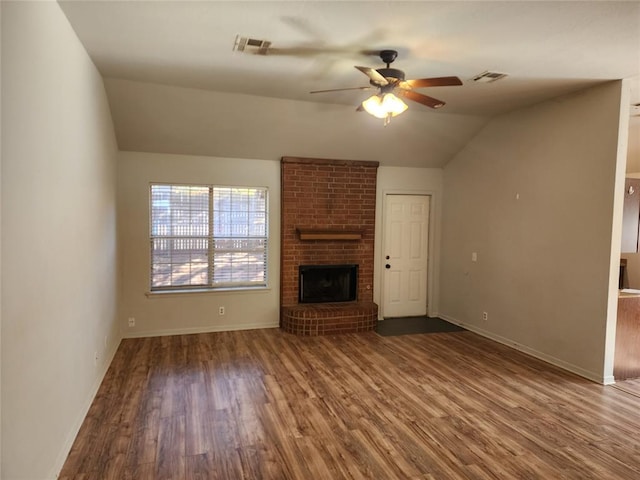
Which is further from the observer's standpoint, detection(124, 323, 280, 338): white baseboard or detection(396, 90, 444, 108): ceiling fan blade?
detection(124, 323, 280, 338): white baseboard

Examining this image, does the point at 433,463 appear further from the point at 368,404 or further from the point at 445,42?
the point at 445,42

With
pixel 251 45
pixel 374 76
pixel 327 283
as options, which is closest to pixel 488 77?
pixel 374 76

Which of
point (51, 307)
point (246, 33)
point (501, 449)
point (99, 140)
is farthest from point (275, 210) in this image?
point (501, 449)

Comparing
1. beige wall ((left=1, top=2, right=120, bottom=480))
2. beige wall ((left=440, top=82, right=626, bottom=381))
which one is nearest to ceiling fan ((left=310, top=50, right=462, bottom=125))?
beige wall ((left=1, top=2, right=120, bottom=480))

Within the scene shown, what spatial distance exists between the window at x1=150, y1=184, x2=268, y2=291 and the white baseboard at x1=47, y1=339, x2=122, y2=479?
4.62 feet

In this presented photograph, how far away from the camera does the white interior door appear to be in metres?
6.14

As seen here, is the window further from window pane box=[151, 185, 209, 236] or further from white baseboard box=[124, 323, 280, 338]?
white baseboard box=[124, 323, 280, 338]

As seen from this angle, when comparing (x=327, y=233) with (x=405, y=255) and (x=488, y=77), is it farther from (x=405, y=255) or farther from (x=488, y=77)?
(x=488, y=77)

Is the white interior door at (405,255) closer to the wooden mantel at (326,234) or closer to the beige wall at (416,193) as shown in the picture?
the beige wall at (416,193)

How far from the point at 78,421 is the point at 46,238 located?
148cm

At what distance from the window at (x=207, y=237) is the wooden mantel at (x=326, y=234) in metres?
0.55

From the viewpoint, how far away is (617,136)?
3645mm

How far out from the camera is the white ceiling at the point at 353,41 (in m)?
2.42

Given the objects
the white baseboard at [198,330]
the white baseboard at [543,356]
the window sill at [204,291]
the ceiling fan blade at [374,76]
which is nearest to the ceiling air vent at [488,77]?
the ceiling fan blade at [374,76]
